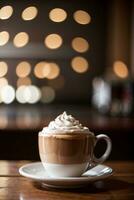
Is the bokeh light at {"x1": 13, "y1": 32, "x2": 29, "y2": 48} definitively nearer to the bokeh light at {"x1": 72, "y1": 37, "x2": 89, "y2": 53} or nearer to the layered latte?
the layered latte

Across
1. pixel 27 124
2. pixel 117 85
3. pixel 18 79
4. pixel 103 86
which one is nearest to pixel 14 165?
pixel 27 124

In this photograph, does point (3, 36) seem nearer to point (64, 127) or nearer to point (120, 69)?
point (64, 127)

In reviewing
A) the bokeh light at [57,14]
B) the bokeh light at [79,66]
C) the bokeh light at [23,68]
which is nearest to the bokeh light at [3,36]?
the bokeh light at [57,14]

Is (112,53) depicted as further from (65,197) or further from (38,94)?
(65,197)

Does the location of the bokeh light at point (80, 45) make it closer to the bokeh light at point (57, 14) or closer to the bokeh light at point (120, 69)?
the bokeh light at point (120, 69)

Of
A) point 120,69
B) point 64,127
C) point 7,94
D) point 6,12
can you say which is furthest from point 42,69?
point 64,127

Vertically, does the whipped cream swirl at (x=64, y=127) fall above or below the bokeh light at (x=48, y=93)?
below
